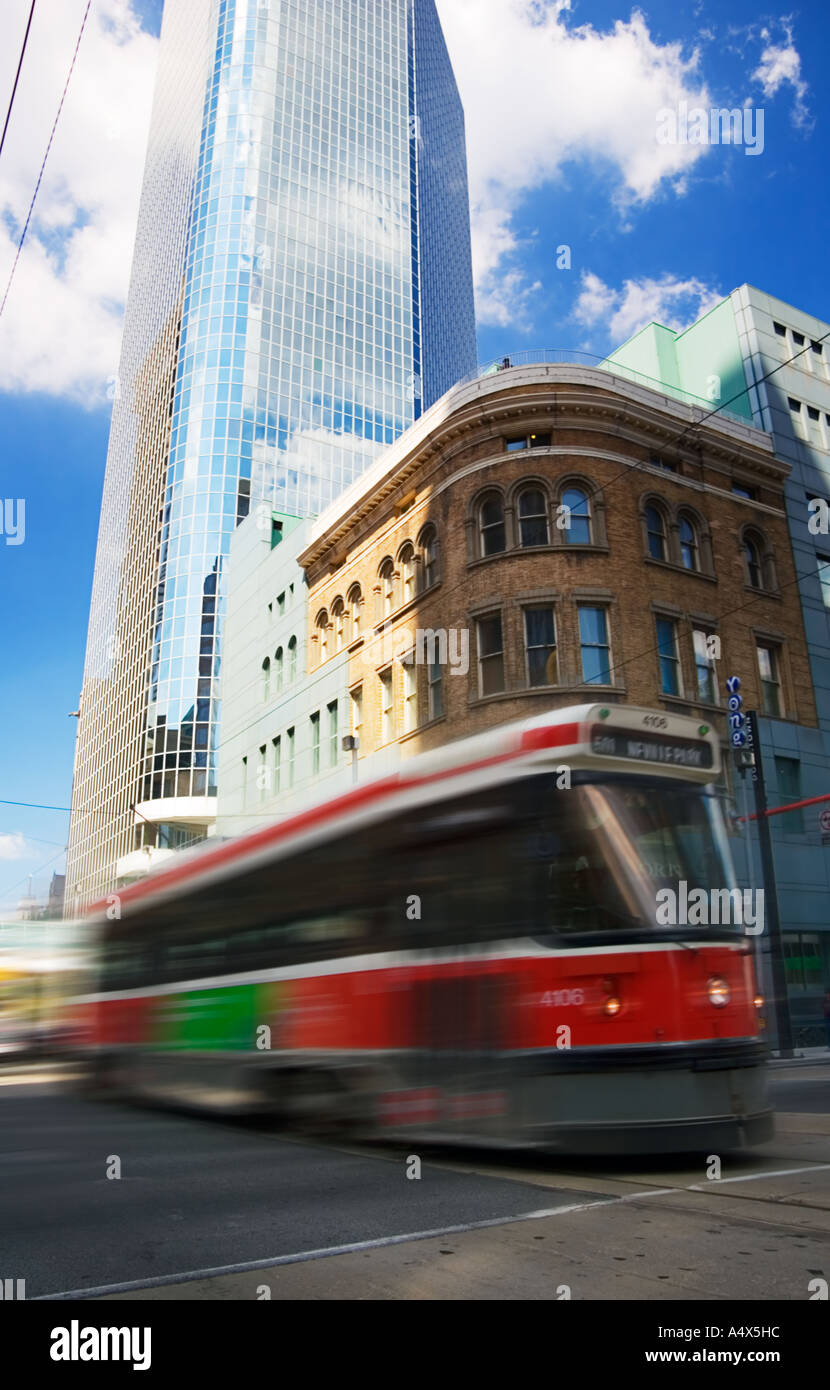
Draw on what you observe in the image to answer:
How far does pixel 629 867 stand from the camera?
7.43m

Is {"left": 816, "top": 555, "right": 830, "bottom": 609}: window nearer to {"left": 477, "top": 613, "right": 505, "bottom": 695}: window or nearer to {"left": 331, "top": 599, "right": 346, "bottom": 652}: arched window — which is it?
{"left": 477, "top": 613, "right": 505, "bottom": 695}: window

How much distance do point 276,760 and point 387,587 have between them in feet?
31.2

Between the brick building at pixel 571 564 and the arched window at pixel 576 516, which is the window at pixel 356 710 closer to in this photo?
the brick building at pixel 571 564

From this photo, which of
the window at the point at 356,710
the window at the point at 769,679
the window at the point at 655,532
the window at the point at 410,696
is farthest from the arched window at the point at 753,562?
the window at the point at 356,710

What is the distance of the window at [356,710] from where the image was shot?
102 ft

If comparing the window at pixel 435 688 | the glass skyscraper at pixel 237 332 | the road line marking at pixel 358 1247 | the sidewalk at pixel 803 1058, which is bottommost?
the sidewalk at pixel 803 1058

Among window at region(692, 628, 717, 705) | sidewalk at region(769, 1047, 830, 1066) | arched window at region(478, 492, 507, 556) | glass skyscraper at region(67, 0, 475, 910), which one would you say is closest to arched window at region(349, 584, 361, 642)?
arched window at region(478, 492, 507, 556)

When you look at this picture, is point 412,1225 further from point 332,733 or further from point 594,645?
point 332,733

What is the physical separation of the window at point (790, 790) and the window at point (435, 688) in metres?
9.63

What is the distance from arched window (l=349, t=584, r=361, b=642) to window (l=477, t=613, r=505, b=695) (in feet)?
22.4

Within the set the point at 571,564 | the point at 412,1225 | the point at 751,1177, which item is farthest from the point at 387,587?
the point at 412,1225

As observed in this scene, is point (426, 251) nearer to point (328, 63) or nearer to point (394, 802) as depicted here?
point (328, 63)
